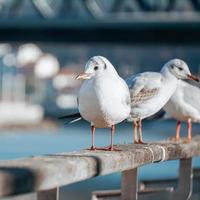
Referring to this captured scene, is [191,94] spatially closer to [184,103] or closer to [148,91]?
[184,103]

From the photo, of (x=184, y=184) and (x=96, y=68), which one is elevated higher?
(x=96, y=68)

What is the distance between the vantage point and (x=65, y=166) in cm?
504

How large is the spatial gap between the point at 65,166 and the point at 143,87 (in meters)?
2.90

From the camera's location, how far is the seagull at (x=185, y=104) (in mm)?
9289

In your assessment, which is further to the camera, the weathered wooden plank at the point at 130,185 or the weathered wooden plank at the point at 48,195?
the weathered wooden plank at the point at 130,185

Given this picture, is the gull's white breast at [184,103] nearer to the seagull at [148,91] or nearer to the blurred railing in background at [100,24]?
the seagull at [148,91]

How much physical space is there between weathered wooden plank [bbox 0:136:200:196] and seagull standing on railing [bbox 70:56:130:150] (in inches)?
9.2

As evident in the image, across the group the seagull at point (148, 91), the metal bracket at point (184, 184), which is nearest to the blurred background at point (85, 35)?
the seagull at point (148, 91)

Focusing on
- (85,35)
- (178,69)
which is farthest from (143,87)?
(85,35)

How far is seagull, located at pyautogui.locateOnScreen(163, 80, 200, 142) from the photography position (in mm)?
9289

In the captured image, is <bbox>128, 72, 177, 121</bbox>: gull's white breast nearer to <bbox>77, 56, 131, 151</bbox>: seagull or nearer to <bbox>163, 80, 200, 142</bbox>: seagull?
<bbox>163, 80, 200, 142</bbox>: seagull

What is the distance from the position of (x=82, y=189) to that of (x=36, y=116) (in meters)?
47.3

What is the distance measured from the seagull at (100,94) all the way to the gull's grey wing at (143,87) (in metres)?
1.20

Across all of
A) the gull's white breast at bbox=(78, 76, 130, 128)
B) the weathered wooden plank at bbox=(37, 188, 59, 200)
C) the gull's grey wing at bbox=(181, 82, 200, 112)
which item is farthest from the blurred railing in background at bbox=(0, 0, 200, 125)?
the weathered wooden plank at bbox=(37, 188, 59, 200)
